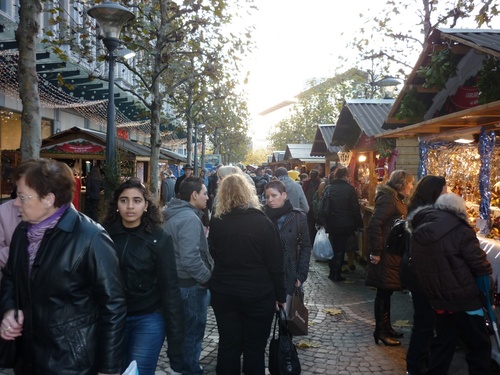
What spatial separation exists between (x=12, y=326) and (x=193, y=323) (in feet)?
6.09

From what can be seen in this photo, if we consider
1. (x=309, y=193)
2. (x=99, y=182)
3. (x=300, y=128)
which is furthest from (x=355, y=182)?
(x=300, y=128)

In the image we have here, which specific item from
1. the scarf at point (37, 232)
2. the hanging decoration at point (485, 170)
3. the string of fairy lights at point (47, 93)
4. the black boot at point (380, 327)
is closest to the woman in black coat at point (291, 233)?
the black boot at point (380, 327)

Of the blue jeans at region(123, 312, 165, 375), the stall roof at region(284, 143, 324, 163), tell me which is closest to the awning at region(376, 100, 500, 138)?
the blue jeans at region(123, 312, 165, 375)

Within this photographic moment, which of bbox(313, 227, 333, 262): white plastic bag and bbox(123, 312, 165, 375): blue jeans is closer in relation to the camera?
bbox(123, 312, 165, 375): blue jeans

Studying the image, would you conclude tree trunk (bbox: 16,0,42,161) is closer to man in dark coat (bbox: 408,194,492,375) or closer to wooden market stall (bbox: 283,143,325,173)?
man in dark coat (bbox: 408,194,492,375)

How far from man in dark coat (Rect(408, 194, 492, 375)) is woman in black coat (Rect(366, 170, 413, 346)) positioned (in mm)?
1382

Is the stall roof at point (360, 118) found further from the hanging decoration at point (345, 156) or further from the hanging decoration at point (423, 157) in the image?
the hanging decoration at point (423, 157)

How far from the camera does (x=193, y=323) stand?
3.94m

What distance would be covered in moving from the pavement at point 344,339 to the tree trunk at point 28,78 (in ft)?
8.10

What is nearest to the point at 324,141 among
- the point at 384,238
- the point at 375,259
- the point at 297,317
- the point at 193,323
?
the point at 384,238

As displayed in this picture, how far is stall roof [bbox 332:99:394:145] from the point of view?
11330 mm

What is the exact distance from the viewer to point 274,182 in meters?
4.73

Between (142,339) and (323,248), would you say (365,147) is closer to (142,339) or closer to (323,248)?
(323,248)

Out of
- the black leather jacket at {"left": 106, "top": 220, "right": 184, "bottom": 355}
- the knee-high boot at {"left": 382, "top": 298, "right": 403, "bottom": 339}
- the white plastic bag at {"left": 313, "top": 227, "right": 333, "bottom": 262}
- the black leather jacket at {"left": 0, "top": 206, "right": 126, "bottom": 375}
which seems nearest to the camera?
the black leather jacket at {"left": 0, "top": 206, "right": 126, "bottom": 375}
